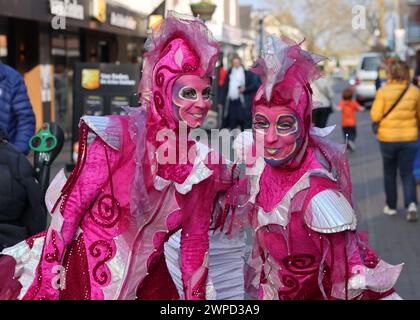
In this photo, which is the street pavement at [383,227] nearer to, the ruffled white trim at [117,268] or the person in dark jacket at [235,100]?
the ruffled white trim at [117,268]

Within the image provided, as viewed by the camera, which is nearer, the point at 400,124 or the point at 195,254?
the point at 195,254

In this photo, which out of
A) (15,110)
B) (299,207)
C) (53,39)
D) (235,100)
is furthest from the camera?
(53,39)

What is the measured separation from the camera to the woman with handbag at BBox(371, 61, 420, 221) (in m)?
9.03

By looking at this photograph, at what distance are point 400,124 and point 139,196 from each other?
595cm

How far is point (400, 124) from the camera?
9016 mm

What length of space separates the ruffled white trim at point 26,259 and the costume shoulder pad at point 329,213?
3.92 feet

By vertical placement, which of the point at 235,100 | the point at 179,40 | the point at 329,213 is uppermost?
the point at 179,40

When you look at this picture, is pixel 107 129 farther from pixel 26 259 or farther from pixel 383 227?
pixel 383 227

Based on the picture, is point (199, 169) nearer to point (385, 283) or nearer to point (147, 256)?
point (147, 256)

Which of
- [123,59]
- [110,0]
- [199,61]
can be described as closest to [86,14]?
[110,0]

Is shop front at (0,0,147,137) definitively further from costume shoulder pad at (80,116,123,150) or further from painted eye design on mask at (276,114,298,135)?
painted eye design on mask at (276,114,298,135)

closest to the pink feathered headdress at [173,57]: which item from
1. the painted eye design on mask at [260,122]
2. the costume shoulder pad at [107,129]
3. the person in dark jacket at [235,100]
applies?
the costume shoulder pad at [107,129]

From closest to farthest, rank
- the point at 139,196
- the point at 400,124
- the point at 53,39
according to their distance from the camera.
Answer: the point at 139,196
the point at 400,124
the point at 53,39

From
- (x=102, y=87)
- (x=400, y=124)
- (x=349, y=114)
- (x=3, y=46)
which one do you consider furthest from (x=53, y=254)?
(x=349, y=114)
